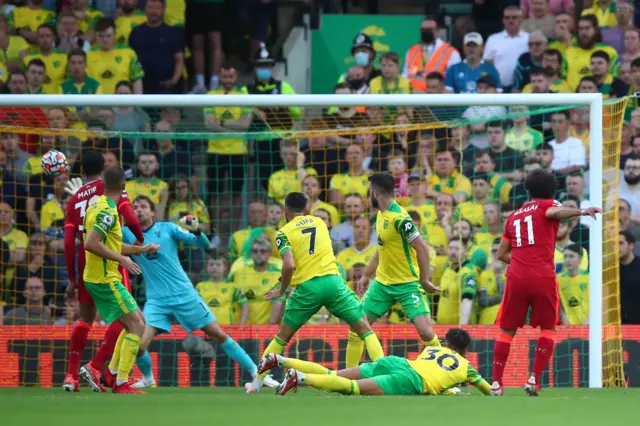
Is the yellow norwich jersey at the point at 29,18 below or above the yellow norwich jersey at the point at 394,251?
above

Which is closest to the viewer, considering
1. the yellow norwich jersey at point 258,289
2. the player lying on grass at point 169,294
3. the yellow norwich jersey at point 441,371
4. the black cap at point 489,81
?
the yellow norwich jersey at point 441,371

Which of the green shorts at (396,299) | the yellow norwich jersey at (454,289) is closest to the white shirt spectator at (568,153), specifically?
the yellow norwich jersey at (454,289)

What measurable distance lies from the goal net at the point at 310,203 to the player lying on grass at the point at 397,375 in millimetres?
3230

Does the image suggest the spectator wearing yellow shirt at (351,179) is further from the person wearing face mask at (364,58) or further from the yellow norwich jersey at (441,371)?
the yellow norwich jersey at (441,371)

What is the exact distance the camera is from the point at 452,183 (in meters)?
14.0

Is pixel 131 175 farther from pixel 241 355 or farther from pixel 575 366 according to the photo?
pixel 575 366

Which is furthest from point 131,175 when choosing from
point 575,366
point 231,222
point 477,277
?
point 575,366

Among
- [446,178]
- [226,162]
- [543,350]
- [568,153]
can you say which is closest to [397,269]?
[543,350]

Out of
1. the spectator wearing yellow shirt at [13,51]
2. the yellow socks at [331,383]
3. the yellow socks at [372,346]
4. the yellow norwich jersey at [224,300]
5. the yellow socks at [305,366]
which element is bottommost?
the yellow socks at [331,383]

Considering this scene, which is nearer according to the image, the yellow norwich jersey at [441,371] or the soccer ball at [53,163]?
the yellow norwich jersey at [441,371]

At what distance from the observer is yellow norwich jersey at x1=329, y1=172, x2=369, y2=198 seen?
1413 centimetres

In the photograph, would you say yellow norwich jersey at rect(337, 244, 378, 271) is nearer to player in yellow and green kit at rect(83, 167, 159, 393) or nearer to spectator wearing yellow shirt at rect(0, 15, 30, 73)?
player in yellow and green kit at rect(83, 167, 159, 393)

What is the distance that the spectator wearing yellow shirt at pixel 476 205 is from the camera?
535 inches

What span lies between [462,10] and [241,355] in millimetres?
7885
